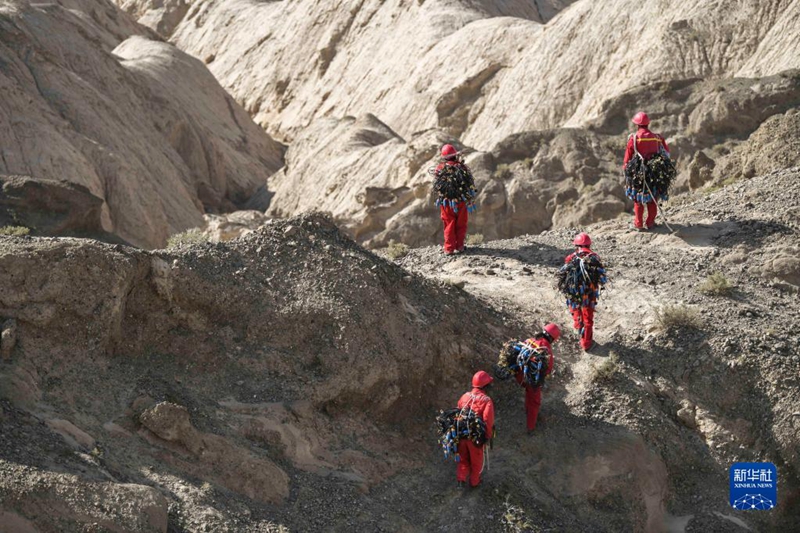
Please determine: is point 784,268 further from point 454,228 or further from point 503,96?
point 503,96

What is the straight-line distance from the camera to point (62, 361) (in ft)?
38.8

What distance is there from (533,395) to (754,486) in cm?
270

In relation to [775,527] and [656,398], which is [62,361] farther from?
[775,527]

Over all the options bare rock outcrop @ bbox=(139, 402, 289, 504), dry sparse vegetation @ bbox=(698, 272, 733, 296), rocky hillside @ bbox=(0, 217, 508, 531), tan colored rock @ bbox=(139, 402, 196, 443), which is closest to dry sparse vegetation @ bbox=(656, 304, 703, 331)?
dry sparse vegetation @ bbox=(698, 272, 733, 296)

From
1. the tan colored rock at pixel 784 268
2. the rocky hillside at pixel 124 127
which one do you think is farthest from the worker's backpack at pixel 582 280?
the rocky hillside at pixel 124 127

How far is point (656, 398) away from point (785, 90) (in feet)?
41.5

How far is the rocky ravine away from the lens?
1102cm

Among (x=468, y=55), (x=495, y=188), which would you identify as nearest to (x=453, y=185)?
(x=495, y=188)

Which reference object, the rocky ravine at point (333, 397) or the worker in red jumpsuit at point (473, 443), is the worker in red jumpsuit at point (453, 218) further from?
the worker in red jumpsuit at point (473, 443)

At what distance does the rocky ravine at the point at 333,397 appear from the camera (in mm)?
11016

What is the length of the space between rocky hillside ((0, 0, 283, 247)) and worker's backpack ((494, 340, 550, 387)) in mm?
10292

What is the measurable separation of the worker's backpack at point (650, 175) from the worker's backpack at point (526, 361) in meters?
5.34

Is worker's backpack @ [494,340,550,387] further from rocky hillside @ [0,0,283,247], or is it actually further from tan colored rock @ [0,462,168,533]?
rocky hillside @ [0,0,283,247]

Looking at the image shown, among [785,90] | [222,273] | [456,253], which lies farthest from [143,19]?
[222,273]
